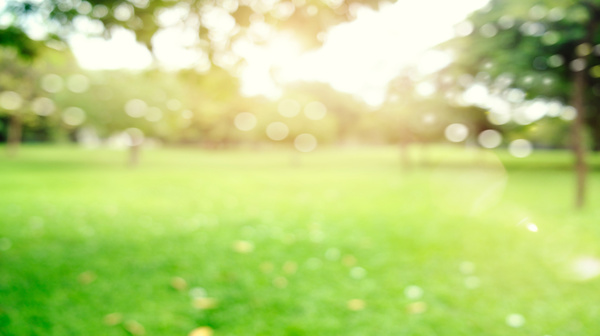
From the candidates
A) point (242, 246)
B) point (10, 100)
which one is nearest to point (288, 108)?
point (10, 100)

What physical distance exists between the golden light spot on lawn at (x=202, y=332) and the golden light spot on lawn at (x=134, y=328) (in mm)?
397

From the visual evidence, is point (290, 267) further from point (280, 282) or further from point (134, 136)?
point (134, 136)

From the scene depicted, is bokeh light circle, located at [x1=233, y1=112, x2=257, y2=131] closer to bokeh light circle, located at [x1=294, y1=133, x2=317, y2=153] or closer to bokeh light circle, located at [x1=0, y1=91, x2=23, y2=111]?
bokeh light circle, located at [x1=294, y1=133, x2=317, y2=153]

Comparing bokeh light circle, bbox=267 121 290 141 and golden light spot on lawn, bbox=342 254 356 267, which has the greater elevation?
bokeh light circle, bbox=267 121 290 141

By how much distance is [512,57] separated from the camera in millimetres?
5832

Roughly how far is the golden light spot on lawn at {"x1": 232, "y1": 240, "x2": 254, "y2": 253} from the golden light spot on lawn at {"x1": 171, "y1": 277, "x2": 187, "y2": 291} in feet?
3.99

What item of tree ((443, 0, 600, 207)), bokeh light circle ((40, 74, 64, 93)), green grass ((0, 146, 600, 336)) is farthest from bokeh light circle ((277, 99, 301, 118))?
tree ((443, 0, 600, 207))

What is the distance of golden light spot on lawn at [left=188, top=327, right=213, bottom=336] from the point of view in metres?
3.17

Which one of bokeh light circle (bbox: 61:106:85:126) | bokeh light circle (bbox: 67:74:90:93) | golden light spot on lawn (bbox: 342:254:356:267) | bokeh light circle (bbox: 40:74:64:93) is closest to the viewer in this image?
golden light spot on lawn (bbox: 342:254:356:267)

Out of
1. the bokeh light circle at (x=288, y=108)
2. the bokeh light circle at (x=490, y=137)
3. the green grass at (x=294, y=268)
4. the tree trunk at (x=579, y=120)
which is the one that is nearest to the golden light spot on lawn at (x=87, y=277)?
the green grass at (x=294, y=268)

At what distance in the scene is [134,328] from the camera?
3.26 m

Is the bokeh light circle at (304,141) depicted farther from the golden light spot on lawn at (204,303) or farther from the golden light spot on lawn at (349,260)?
the golden light spot on lawn at (204,303)

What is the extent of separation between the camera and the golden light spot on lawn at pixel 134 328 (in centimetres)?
321

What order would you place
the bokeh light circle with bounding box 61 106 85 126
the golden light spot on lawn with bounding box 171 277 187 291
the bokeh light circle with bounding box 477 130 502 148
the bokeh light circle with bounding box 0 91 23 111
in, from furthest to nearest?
the bokeh light circle with bounding box 0 91 23 111
the bokeh light circle with bounding box 61 106 85 126
the bokeh light circle with bounding box 477 130 502 148
the golden light spot on lawn with bounding box 171 277 187 291
